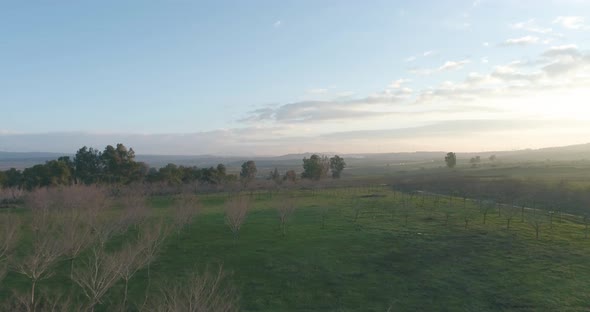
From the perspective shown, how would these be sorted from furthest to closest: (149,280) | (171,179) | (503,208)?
(171,179)
(503,208)
(149,280)

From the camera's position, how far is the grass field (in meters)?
24.4

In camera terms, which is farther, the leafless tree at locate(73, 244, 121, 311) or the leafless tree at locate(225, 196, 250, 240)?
the leafless tree at locate(225, 196, 250, 240)

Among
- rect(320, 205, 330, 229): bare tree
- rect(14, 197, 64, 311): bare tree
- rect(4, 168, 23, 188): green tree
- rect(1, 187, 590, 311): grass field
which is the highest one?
rect(4, 168, 23, 188): green tree

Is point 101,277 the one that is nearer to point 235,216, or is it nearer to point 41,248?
point 41,248

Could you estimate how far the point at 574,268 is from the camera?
29125mm

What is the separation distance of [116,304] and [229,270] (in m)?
8.17

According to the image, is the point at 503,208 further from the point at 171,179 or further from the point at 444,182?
the point at 171,179

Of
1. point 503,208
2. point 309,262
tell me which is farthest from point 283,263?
point 503,208

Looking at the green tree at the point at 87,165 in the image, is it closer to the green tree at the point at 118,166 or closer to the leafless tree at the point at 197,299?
the green tree at the point at 118,166

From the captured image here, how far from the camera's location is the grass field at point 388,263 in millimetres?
24359

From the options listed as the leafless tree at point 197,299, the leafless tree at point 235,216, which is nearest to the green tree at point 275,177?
the leafless tree at point 235,216

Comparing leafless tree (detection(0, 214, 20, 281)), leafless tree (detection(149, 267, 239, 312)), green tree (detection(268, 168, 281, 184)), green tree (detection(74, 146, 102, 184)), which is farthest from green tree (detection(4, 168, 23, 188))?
leafless tree (detection(149, 267, 239, 312))

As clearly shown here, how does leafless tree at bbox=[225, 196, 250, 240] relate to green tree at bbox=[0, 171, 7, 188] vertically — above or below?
below

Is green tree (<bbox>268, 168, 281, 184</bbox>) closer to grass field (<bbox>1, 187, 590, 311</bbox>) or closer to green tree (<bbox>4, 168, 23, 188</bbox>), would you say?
grass field (<bbox>1, 187, 590, 311</bbox>)
